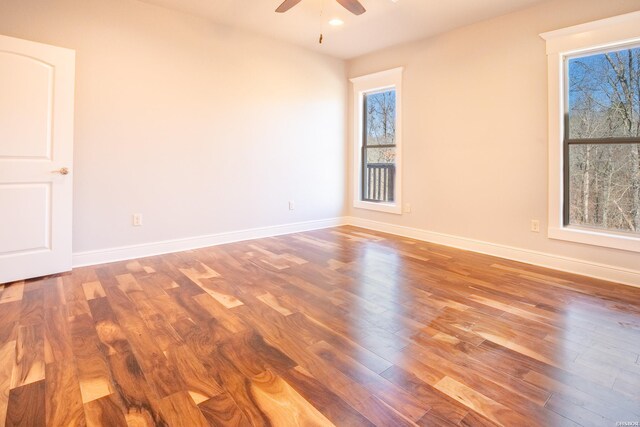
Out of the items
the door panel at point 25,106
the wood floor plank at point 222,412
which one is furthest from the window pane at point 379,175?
the wood floor plank at point 222,412

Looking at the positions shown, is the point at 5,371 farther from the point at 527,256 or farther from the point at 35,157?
the point at 527,256

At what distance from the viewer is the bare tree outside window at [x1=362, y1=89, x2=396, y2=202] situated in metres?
5.13

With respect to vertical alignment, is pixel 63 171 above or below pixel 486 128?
below

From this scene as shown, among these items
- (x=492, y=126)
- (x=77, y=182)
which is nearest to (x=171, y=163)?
(x=77, y=182)

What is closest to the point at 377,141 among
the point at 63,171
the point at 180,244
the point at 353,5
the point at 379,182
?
the point at 379,182

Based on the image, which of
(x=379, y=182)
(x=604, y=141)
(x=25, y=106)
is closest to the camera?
(x=25, y=106)

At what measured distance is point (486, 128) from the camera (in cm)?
390

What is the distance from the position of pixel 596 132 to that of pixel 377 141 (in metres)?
2.74

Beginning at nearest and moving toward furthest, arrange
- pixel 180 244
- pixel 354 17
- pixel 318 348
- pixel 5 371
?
pixel 5 371 < pixel 318 348 < pixel 354 17 < pixel 180 244

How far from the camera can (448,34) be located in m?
4.17

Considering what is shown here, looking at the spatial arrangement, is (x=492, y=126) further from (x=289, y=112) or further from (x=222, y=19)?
(x=222, y=19)

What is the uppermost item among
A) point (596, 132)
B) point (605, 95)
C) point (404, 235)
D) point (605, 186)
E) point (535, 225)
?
point (605, 95)

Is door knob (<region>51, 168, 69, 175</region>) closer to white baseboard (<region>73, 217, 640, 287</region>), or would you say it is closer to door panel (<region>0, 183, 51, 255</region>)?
door panel (<region>0, 183, 51, 255</region>)

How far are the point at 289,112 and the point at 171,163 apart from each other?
1779mm
